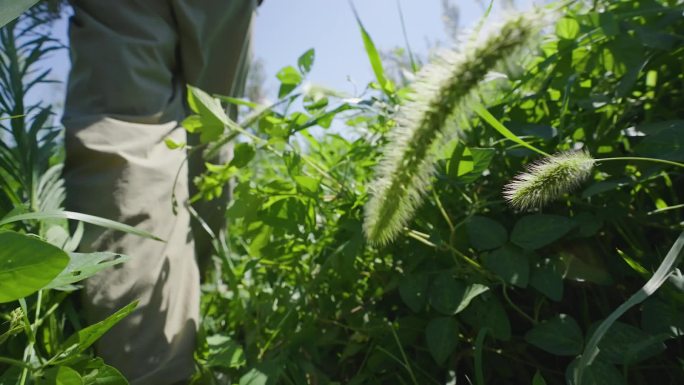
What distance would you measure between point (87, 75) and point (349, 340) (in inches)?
29.8

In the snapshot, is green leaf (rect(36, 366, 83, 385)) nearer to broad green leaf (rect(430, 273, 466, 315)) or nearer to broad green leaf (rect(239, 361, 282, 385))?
broad green leaf (rect(239, 361, 282, 385))

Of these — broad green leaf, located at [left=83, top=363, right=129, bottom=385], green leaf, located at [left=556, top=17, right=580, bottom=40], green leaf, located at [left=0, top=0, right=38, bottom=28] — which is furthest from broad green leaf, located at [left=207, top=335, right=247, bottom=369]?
green leaf, located at [left=556, top=17, right=580, bottom=40]

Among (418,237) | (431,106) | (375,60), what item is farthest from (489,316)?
(375,60)

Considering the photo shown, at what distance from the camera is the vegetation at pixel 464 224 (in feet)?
2.31

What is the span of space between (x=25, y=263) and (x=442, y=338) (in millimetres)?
552

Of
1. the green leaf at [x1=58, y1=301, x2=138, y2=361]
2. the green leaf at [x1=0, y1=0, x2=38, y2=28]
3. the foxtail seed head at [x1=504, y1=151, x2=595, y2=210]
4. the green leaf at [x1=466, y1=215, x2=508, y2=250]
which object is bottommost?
the green leaf at [x1=466, y1=215, x2=508, y2=250]

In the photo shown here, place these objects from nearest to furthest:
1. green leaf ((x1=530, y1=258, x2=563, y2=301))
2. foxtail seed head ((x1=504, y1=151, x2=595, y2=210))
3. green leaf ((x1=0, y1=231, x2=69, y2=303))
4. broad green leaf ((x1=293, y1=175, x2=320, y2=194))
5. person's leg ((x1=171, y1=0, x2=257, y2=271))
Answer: green leaf ((x1=0, y1=231, x2=69, y2=303)), foxtail seed head ((x1=504, y1=151, x2=595, y2=210)), green leaf ((x1=530, y1=258, x2=563, y2=301)), broad green leaf ((x1=293, y1=175, x2=320, y2=194)), person's leg ((x1=171, y1=0, x2=257, y2=271))

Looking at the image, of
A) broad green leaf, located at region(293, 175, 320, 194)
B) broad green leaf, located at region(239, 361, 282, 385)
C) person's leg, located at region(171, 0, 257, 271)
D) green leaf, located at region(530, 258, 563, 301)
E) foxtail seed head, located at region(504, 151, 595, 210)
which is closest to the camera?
foxtail seed head, located at region(504, 151, 595, 210)

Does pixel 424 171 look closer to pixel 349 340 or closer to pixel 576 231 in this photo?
pixel 576 231

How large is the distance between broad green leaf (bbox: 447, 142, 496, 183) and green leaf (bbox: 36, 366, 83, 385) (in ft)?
1.93

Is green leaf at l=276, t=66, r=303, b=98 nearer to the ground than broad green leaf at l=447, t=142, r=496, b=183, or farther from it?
farther from it

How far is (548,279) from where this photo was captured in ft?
2.65

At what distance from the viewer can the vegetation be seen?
704mm

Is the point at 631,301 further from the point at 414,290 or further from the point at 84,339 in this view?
the point at 84,339
